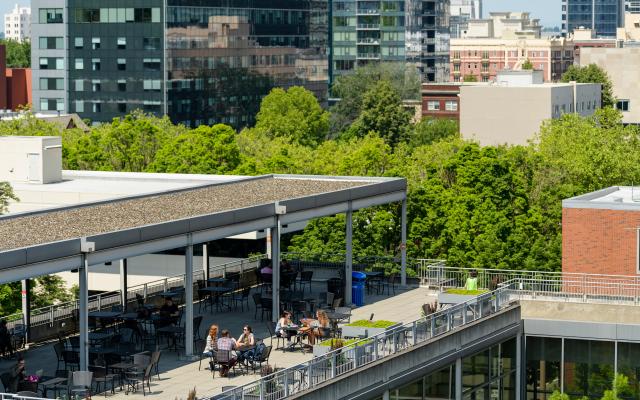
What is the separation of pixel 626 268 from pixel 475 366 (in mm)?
7504

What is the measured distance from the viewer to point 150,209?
46.2m

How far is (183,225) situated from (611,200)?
18.7 m

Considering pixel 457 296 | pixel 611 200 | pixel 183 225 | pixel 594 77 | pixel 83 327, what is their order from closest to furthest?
1. pixel 83 327
2. pixel 183 225
3. pixel 457 296
4. pixel 611 200
5. pixel 594 77

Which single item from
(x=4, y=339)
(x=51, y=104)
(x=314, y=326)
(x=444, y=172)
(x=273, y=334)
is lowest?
(x=273, y=334)

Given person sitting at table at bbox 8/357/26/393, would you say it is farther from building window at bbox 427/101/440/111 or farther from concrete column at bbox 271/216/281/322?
building window at bbox 427/101/440/111

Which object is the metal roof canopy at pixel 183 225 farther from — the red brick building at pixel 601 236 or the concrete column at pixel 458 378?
the concrete column at pixel 458 378

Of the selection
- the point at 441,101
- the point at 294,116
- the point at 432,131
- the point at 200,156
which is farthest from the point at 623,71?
the point at 200,156

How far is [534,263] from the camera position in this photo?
207ft

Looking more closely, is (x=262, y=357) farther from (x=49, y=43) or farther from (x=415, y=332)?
(x=49, y=43)

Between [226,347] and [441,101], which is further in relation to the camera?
[441,101]

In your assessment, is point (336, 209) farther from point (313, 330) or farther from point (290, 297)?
point (313, 330)

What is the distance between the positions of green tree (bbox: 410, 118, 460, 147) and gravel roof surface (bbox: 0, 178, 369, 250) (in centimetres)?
9141

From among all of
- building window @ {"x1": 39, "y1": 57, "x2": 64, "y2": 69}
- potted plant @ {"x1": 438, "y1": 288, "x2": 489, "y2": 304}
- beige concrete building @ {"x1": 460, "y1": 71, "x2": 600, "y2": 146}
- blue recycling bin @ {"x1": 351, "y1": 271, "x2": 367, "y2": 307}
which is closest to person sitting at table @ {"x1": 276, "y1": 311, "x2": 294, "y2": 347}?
potted plant @ {"x1": 438, "y1": 288, "x2": 489, "y2": 304}

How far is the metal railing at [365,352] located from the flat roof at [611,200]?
4.98 m
